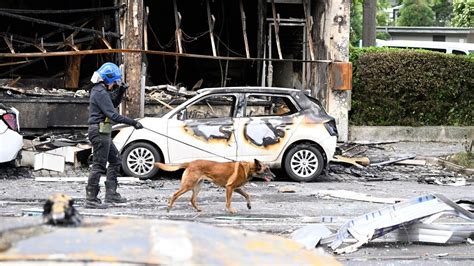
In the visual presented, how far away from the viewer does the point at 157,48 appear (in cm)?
2127

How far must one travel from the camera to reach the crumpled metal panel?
10.7ft

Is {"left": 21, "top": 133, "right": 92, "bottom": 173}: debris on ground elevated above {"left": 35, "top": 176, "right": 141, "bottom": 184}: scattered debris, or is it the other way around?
{"left": 21, "top": 133, "right": 92, "bottom": 173}: debris on ground

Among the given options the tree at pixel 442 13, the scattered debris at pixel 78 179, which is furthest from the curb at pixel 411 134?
the tree at pixel 442 13

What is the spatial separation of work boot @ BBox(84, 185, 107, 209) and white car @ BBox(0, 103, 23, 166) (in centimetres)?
297

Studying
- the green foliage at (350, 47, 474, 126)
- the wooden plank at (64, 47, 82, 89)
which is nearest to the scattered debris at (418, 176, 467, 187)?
the green foliage at (350, 47, 474, 126)

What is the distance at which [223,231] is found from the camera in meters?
3.96

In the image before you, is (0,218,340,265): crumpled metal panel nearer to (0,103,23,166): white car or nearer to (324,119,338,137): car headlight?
(0,103,23,166): white car

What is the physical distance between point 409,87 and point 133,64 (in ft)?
22.7

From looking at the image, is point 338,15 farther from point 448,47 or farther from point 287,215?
point 448,47

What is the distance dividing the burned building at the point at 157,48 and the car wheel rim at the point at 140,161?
→ 2.70 metres

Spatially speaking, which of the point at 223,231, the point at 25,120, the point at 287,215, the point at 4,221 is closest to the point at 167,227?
the point at 223,231

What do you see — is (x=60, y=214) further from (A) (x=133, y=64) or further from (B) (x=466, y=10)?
(B) (x=466, y=10)

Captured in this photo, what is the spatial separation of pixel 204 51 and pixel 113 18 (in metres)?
4.12

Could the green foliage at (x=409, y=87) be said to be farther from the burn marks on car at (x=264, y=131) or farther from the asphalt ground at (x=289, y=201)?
the burn marks on car at (x=264, y=131)
